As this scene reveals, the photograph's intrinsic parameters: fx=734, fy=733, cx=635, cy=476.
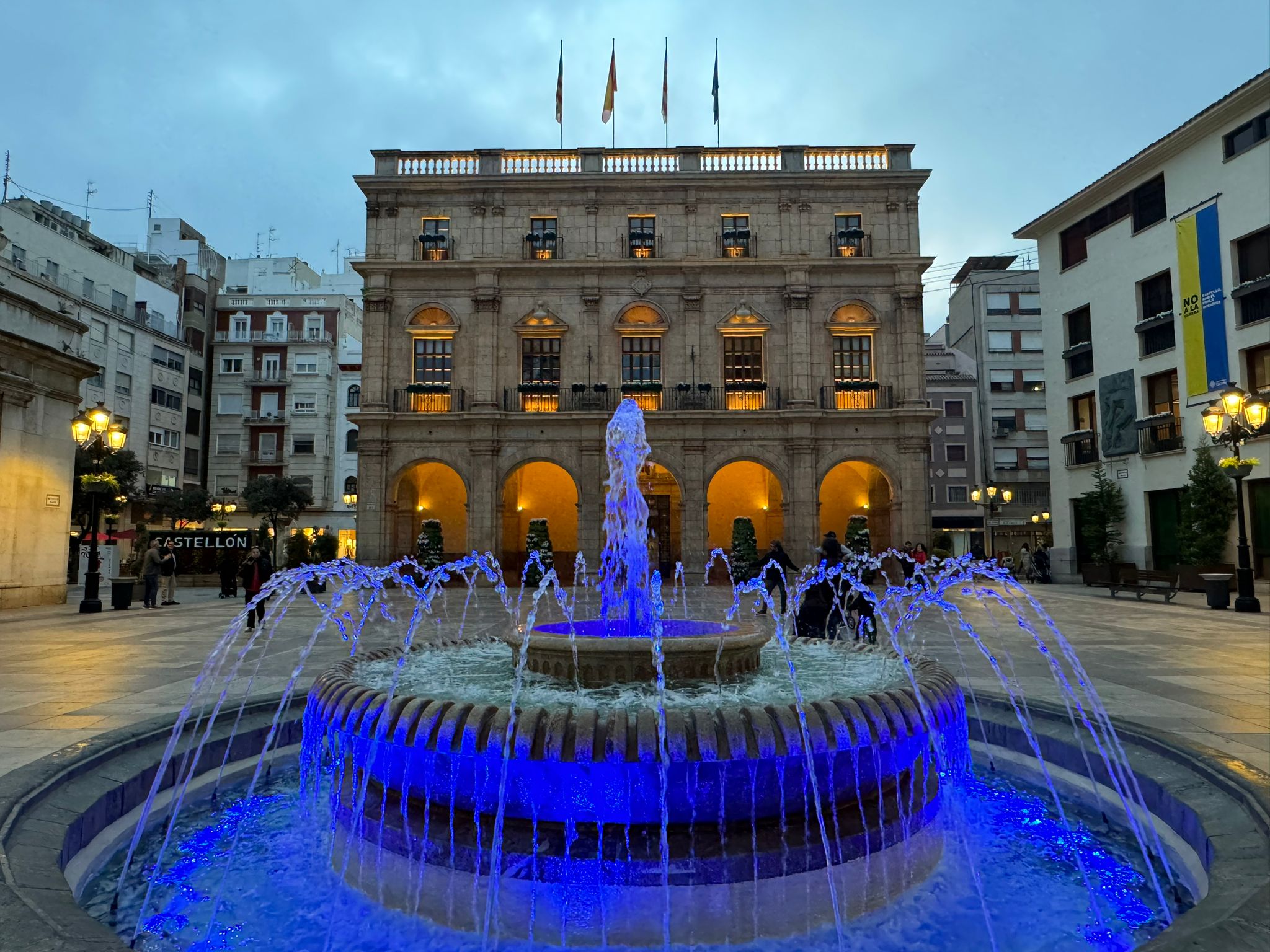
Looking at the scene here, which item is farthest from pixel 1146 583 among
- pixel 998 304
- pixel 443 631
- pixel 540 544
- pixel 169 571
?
Answer: pixel 998 304

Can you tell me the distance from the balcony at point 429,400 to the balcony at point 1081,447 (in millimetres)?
22797

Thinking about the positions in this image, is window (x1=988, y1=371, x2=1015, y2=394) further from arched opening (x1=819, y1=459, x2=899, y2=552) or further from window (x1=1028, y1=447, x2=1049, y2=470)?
arched opening (x1=819, y1=459, x2=899, y2=552)

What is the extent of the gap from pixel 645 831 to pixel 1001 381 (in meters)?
47.4

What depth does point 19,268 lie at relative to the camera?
34.0 m

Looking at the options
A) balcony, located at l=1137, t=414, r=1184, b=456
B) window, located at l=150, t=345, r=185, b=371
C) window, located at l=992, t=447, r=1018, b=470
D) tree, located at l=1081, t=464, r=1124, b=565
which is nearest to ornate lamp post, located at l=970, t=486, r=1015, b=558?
tree, located at l=1081, t=464, r=1124, b=565

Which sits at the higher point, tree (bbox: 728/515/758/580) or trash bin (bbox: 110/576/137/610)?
tree (bbox: 728/515/758/580)

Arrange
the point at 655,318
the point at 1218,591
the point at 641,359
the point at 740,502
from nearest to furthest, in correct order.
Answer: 1. the point at 1218,591
2. the point at 655,318
3. the point at 641,359
4. the point at 740,502

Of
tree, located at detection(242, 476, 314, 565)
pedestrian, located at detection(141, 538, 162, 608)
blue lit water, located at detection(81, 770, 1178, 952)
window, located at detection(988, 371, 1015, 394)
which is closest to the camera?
blue lit water, located at detection(81, 770, 1178, 952)

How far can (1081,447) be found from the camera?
2795cm

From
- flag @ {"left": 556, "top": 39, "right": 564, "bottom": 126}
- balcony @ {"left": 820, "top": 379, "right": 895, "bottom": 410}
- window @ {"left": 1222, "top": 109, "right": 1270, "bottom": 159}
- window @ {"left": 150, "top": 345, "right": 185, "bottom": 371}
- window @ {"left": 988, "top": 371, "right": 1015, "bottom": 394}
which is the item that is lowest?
balcony @ {"left": 820, "top": 379, "right": 895, "bottom": 410}

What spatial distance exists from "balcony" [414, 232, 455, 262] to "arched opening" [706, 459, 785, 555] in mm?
13045

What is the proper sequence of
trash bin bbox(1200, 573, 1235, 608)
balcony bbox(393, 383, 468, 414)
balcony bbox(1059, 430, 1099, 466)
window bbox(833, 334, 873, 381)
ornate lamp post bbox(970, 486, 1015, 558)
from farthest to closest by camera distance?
ornate lamp post bbox(970, 486, 1015, 558), balcony bbox(1059, 430, 1099, 466), window bbox(833, 334, 873, 381), balcony bbox(393, 383, 468, 414), trash bin bbox(1200, 573, 1235, 608)

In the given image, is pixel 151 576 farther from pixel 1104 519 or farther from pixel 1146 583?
pixel 1104 519

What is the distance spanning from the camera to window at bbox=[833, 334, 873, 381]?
26422 millimetres
